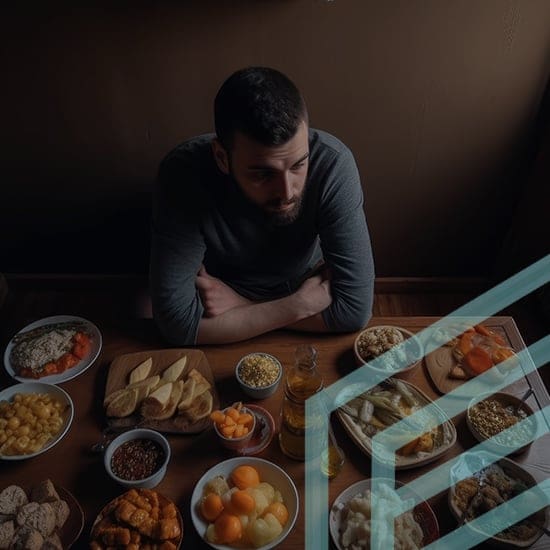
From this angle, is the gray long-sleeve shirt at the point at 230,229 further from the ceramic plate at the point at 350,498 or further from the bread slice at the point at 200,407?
the ceramic plate at the point at 350,498

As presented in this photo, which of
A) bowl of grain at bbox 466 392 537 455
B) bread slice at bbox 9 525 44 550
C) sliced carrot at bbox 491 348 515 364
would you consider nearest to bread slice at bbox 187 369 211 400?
bread slice at bbox 9 525 44 550

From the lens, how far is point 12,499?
1.13m

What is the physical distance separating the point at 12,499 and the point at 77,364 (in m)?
0.40

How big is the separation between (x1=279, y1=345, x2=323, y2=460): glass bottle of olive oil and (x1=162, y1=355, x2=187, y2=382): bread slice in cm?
35

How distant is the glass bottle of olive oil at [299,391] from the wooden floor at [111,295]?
160 cm

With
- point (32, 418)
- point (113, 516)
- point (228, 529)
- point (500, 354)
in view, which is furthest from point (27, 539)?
point (500, 354)

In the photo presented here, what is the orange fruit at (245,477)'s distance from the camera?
1.14 meters

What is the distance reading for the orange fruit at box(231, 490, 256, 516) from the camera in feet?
3.51

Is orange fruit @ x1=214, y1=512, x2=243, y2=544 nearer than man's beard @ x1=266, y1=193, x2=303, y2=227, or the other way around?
orange fruit @ x1=214, y1=512, x2=243, y2=544

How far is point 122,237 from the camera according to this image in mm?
2602

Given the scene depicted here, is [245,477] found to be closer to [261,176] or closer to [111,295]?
[261,176]

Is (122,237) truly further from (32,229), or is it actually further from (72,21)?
(72,21)
